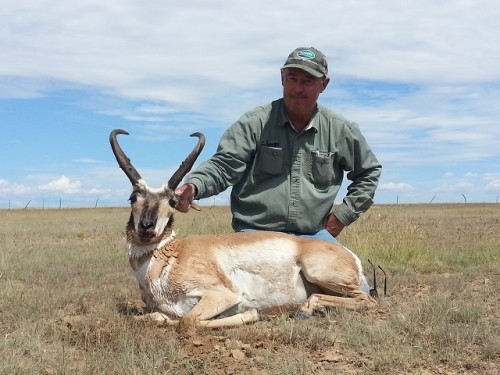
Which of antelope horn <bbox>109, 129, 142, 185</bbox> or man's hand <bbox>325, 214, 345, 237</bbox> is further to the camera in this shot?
A: man's hand <bbox>325, 214, 345, 237</bbox>

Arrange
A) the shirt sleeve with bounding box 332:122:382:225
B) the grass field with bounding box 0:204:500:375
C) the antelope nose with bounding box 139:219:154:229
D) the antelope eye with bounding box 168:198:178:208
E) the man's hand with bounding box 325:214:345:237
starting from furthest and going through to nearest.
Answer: the man's hand with bounding box 325:214:345:237
the shirt sleeve with bounding box 332:122:382:225
the antelope eye with bounding box 168:198:178:208
the antelope nose with bounding box 139:219:154:229
the grass field with bounding box 0:204:500:375

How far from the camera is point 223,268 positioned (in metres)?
6.46

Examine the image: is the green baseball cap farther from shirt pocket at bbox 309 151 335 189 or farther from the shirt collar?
shirt pocket at bbox 309 151 335 189

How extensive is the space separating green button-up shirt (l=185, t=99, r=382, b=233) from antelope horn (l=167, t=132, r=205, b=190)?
82 cm

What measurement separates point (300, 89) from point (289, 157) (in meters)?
0.87

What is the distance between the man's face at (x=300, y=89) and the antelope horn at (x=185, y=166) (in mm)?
1468

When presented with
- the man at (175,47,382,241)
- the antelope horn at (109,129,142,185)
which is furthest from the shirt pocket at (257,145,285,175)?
the antelope horn at (109,129,142,185)

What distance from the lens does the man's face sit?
737cm

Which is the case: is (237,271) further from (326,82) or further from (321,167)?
(326,82)

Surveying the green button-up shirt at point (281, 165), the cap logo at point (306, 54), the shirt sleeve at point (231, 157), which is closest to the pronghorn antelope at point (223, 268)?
the shirt sleeve at point (231, 157)

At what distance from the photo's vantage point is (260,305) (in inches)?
259

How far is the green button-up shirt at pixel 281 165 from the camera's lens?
7547 millimetres

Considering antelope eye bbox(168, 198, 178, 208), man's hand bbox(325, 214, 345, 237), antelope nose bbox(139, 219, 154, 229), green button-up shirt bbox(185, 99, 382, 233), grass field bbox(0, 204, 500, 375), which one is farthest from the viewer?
man's hand bbox(325, 214, 345, 237)

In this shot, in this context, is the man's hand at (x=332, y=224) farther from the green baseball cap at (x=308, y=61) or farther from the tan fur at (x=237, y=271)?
the green baseball cap at (x=308, y=61)
